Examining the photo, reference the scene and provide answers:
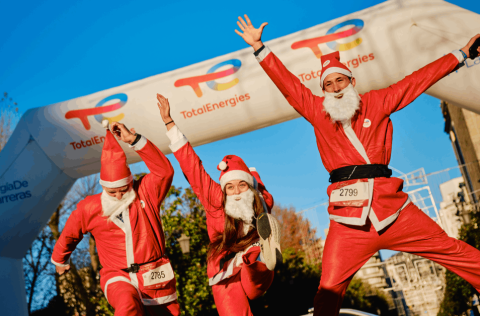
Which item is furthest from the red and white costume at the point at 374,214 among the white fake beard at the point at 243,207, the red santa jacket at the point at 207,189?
the red santa jacket at the point at 207,189

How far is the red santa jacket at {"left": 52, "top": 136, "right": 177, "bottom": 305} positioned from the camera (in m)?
3.75

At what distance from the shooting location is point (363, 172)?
2973mm

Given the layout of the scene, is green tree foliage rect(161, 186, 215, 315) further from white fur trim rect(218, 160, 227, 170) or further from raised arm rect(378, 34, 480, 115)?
raised arm rect(378, 34, 480, 115)

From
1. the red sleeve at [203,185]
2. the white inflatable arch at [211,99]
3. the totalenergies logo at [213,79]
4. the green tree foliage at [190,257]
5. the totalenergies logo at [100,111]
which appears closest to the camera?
the red sleeve at [203,185]

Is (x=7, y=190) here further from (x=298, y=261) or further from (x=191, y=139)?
(x=298, y=261)

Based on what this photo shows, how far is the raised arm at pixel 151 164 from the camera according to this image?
3814 mm

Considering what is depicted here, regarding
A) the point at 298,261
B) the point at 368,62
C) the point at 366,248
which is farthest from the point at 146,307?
the point at 298,261

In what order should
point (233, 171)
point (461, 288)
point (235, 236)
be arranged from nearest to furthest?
point (235, 236)
point (233, 171)
point (461, 288)

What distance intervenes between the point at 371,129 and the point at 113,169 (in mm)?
2160

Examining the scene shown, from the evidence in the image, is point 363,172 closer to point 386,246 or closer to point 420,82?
point 386,246

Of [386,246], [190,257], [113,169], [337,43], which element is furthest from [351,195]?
[190,257]

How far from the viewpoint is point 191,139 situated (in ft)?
18.6

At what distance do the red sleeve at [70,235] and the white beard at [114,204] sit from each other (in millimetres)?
252

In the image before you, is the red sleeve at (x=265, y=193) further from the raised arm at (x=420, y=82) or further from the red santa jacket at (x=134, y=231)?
the raised arm at (x=420, y=82)
